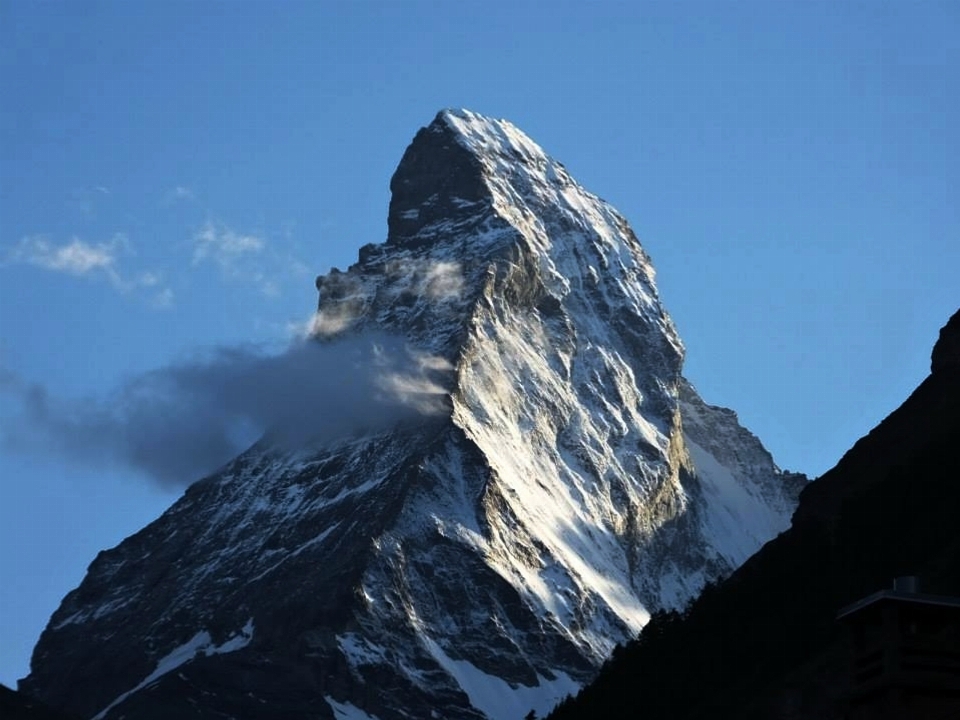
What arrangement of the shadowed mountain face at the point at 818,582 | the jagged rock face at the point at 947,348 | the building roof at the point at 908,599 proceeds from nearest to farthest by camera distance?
the building roof at the point at 908,599
the shadowed mountain face at the point at 818,582
the jagged rock face at the point at 947,348

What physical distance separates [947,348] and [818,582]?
20945 mm

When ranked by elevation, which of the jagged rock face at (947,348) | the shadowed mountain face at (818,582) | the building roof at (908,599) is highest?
the jagged rock face at (947,348)

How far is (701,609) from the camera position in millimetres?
139500

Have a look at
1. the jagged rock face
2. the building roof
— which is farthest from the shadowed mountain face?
the building roof

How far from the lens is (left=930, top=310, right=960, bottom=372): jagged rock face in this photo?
139 m

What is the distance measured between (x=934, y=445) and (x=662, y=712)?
18.0 metres

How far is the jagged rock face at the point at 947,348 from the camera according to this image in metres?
139

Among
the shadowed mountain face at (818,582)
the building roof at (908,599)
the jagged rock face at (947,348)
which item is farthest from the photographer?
the jagged rock face at (947,348)

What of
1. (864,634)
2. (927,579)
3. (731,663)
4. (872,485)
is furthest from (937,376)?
(864,634)

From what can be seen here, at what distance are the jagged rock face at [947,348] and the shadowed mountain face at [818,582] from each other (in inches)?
5.1

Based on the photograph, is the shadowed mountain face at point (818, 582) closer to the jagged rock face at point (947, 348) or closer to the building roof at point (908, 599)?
the jagged rock face at point (947, 348)

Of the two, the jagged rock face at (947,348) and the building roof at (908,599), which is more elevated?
the jagged rock face at (947,348)

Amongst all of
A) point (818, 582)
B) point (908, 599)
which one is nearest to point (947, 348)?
point (818, 582)

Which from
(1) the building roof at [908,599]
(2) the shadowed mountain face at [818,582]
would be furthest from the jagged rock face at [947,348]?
(1) the building roof at [908,599]
